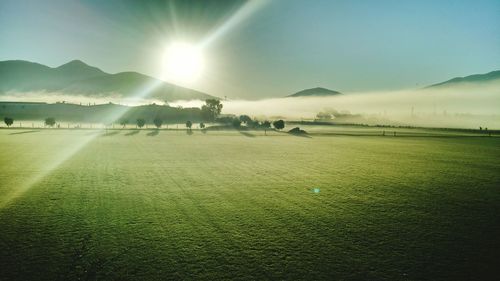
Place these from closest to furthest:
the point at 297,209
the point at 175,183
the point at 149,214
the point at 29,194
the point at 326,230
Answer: the point at 326,230, the point at 149,214, the point at 297,209, the point at 29,194, the point at 175,183

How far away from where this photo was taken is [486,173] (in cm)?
3144

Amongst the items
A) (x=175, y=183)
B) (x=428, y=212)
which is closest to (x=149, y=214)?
(x=175, y=183)

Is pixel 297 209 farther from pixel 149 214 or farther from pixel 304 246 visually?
pixel 149 214

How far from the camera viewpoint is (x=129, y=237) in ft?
43.2

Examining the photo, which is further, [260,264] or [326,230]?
[326,230]

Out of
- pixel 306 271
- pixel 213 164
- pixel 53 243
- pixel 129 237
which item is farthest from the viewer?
pixel 213 164

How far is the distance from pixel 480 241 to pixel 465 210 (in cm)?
553

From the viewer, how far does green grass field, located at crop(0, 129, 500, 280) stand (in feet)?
34.5

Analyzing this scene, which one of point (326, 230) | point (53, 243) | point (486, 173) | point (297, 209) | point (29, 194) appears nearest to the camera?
point (53, 243)

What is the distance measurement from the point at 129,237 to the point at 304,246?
25.5 ft

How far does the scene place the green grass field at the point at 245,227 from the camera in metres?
10.5

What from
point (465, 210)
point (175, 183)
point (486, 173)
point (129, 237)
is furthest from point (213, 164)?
point (486, 173)

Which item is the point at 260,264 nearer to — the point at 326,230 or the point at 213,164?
the point at 326,230

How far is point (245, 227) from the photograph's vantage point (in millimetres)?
14492
